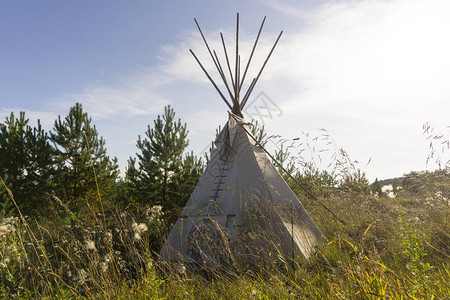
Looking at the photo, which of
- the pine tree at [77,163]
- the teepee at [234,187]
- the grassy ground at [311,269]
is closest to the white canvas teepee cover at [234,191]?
the teepee at [234,187]

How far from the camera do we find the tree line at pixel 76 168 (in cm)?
849

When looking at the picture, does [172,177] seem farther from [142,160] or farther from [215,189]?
[215,189]

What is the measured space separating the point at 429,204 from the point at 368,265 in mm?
2269

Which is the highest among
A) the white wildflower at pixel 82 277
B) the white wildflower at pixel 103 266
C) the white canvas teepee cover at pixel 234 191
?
the white canvas teepee cover at pixel 234 191

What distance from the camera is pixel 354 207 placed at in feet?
10.4

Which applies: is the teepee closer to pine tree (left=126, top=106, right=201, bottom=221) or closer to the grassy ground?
the grassy ground

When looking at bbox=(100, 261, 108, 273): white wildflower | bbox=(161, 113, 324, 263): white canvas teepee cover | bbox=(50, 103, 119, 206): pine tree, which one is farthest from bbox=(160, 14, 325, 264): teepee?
bbox=(50, 103, 119, 206): pine tree

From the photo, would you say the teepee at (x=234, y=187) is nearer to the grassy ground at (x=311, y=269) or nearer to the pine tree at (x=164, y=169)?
the grassy ground at (x=311, y=269)

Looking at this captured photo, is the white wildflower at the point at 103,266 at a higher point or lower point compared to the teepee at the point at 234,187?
lower

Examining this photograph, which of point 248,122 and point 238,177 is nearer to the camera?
point 238,177

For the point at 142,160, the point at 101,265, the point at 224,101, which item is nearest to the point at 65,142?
the point at 142,160

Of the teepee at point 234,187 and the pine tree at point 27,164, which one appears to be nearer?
the teepee at point 234,187

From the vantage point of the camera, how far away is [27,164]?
339 inches

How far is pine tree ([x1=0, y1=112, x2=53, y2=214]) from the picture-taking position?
8438 millimetres
